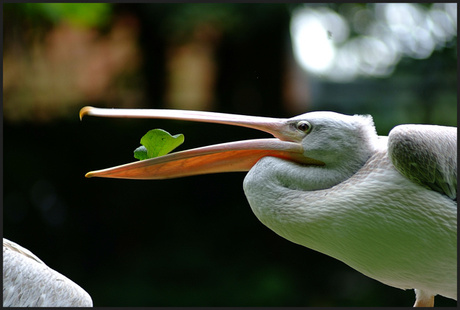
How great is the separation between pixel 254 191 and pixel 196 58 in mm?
4344

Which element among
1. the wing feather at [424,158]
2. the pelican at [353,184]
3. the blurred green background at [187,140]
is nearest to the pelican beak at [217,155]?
the pelican at [353,184]

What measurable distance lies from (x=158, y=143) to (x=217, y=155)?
186 millimetres

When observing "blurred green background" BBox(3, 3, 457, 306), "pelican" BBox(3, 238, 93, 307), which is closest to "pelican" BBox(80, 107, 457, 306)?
"pelican" BBox(3, 238, 93, 307)

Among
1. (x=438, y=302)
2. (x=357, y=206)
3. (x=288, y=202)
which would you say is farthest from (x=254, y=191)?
(x=438, y=302)

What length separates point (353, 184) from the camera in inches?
73.6

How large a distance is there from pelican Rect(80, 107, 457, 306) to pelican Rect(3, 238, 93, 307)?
432mm

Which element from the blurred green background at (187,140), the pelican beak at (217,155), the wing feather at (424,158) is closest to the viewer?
the wing feather at (424,158)

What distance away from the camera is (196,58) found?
6.12 meters

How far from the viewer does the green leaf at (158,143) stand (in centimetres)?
196

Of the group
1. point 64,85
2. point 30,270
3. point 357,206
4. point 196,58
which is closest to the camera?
point 357,206

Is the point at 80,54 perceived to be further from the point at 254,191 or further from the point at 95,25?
the point at 254,191

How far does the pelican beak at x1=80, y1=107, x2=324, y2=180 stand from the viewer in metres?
1.95

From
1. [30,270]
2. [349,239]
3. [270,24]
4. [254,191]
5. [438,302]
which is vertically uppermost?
[270,24]

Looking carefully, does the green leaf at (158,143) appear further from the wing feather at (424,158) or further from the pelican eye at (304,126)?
the wing feather at (424,158)
